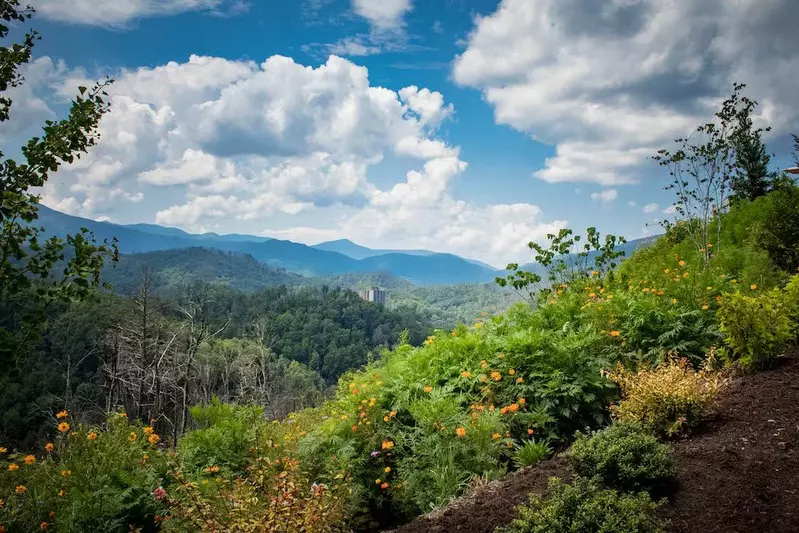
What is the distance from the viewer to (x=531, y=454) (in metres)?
4.70

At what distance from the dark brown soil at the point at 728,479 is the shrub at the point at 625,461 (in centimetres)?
19

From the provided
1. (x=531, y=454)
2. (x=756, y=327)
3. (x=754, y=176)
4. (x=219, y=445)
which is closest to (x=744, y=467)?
(x=531, y=454)

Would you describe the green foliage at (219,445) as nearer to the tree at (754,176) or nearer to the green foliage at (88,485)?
the green foliage at (88,485)

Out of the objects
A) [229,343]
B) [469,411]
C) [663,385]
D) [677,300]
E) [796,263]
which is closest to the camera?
[663,385]

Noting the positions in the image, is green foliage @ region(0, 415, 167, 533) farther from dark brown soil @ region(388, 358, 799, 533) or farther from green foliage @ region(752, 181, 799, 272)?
green foliage @ region(752, 181, 799, 272)

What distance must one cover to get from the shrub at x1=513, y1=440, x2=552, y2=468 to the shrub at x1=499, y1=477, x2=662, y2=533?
1488 mm

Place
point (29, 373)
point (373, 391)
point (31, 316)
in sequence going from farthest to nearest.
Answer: point (29, 373) < point (373, 391) < point (31, 316)

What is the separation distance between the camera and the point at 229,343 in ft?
224

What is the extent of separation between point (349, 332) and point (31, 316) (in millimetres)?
111598

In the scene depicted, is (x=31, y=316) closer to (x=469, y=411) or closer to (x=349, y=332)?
(x=469, y=411)

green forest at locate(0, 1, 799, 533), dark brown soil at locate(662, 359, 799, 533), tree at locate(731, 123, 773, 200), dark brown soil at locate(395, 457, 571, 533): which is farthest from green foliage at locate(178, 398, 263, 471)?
tree at locate(731, 123, 773, 200)

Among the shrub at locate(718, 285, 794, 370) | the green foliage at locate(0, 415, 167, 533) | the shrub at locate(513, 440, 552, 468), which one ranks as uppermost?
the shrub at locate(718, 285, 794, 370)

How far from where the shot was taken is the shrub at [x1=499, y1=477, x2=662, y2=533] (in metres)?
2.83

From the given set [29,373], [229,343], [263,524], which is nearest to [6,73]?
[263,524]
